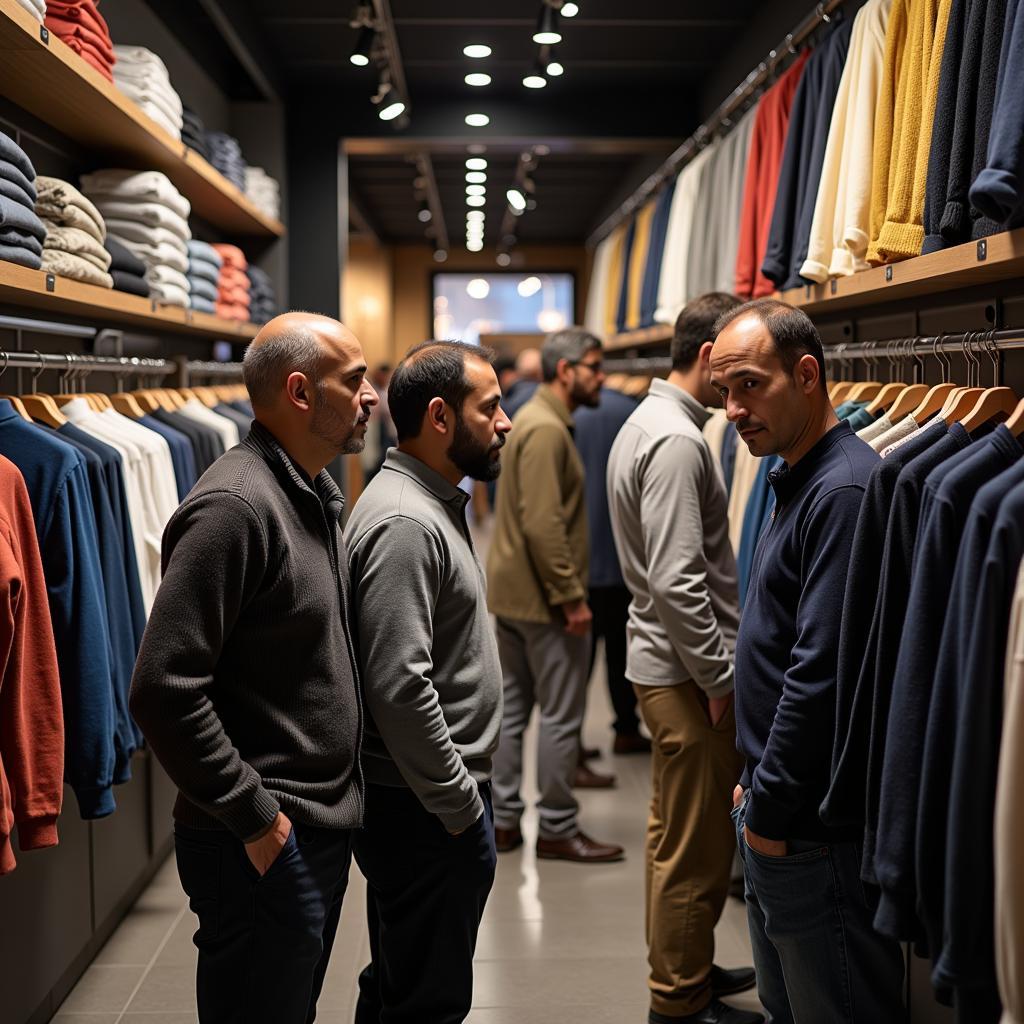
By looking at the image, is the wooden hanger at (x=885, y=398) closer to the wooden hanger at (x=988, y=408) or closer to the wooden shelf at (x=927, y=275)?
the wooden shelf at (x=927, y=275)

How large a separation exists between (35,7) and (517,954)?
2869 millimetres

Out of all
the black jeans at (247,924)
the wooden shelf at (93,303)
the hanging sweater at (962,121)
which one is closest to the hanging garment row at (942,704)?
the hanging sweater at (962,121)

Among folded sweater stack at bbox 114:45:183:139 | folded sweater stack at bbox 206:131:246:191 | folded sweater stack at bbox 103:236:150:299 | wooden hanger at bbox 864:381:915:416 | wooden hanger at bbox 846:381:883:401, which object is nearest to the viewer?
wooden hanger at bbox 864:381:915:416

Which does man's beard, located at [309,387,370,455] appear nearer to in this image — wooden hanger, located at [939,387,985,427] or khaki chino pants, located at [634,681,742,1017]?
wooden hanger, located at [939,387,985,427]

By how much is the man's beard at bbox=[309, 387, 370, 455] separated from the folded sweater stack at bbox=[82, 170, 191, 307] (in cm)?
207

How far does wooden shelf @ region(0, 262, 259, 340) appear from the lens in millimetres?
2703

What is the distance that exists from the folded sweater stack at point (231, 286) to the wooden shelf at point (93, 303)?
0.12m

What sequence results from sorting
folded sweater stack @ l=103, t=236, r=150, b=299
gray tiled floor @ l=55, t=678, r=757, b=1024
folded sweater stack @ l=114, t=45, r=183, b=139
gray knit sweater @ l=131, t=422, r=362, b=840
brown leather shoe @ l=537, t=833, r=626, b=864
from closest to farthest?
gray knit sweater @ l=131, t=422, r=362, b=840 < gray tiled floor @ l=55, t=678, r=757, b=1024 < folded sweater stack @ l=103, t=236, r=150, b=299 < folded sweater stack @ l=114, t=45, r=183, b=139 < brown leather shoe @ l=537, t=833, r=626, b=864

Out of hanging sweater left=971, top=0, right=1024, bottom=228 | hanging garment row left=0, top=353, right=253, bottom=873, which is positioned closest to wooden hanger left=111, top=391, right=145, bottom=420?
hanging garment row left=0, top=353, right=253, bottom=873

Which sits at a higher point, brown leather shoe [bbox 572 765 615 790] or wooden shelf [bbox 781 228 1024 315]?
wooden shelf [bbox 781 228 1024 315]

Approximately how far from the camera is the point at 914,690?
1.72 metres

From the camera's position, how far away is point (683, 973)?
3.06 m

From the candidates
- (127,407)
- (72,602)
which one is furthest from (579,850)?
(72,602)

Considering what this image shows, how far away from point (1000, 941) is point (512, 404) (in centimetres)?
561
